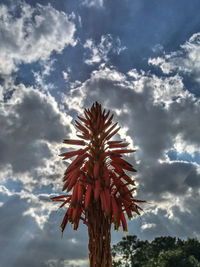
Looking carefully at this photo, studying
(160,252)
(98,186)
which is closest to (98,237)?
(98,186)

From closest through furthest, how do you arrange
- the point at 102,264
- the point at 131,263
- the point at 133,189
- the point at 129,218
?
the point at 102,264
the point at 133,189
the point at 129,218
the point at 131,263

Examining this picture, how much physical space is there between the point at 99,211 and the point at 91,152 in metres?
1.60

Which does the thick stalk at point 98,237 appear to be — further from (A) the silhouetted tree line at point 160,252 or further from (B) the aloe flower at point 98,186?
(A) the silhouetted tree line at point 160,252

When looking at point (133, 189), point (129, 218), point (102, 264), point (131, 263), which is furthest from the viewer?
point (131, 263)

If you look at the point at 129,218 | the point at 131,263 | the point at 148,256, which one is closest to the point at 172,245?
the point at 148,256

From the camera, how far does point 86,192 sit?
7.25 m

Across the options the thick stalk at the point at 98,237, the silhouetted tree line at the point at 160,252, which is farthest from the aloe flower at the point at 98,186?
the silhouetted tree line at the point at 160,252

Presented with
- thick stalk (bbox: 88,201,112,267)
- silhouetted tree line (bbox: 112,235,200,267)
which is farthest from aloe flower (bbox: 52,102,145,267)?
silhouetted tree line (bbox: 112,235,200,267)

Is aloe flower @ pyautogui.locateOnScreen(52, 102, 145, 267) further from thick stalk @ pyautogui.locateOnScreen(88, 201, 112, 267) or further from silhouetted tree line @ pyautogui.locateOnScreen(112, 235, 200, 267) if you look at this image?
silhouetted tree line @ pyautogui.locateOnScreen(112, 235, 200, 267)

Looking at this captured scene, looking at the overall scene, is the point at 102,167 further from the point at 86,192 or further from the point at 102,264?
the point at 102,264

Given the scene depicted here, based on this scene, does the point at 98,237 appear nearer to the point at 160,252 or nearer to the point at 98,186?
the point at 98,186

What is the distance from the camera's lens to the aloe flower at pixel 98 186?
7066 millimetres

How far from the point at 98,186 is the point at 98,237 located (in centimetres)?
123

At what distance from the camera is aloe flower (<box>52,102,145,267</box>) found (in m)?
7.07
